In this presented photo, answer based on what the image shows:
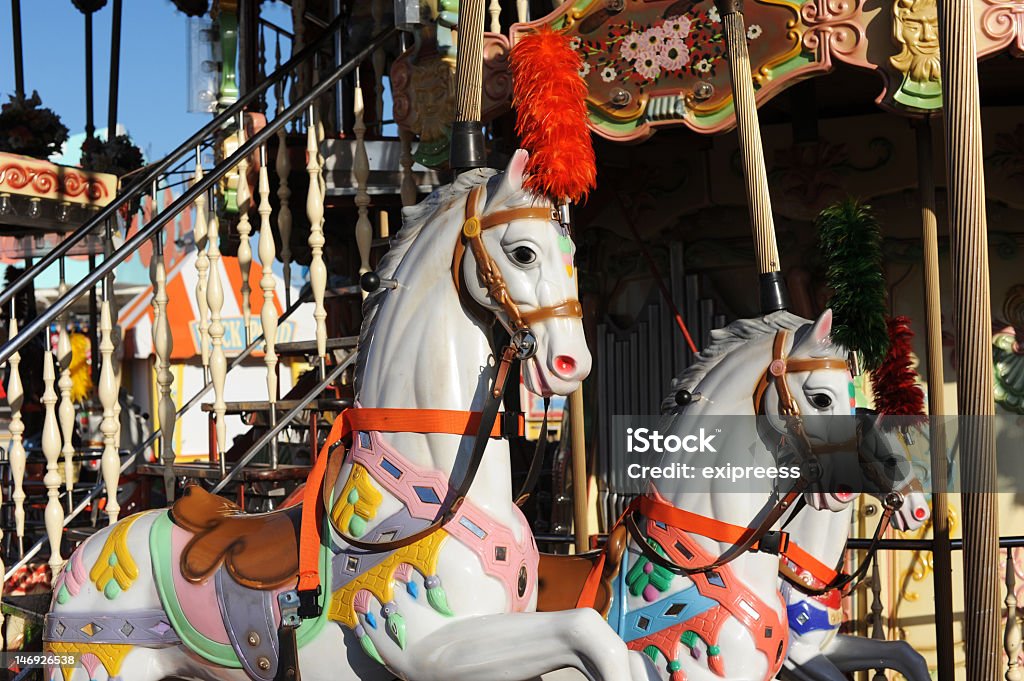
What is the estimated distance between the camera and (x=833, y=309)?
3.62m

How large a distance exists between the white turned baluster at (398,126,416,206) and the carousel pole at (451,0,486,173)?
183 centimetres

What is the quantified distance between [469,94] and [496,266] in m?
0.92

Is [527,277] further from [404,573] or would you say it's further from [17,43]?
[17,43]

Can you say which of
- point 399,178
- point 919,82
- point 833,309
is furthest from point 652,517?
point 399,178

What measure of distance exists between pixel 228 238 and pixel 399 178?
266cm

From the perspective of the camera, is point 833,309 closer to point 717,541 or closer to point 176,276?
point 717,541

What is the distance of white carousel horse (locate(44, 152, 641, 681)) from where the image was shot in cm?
253

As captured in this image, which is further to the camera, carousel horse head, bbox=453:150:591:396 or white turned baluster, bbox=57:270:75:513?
white turned baluster, bbox=57:270:75:513

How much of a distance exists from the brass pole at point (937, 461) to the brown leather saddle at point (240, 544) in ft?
7.96

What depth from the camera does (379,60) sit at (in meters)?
5.80

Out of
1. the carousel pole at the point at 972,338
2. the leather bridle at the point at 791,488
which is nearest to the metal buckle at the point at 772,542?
the leather bridle at the point at 791,488

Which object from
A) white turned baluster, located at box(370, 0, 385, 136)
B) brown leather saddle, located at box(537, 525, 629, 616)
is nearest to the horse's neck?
brown leather saddle, located at box(537, 525, 629, 616)

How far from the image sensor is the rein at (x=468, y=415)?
2572mm

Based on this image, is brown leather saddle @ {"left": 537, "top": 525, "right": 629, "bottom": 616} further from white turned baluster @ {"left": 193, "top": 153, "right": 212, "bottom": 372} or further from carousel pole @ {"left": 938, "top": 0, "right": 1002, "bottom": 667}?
white turned baluster @ {"left": 193, "top": 153, "right": 212, "bottom": 372}
